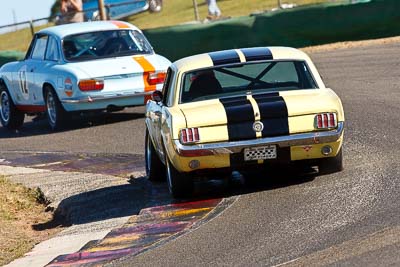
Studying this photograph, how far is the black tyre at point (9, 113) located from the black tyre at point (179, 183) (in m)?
9.35

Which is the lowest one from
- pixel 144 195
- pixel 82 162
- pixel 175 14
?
pixel 175 14

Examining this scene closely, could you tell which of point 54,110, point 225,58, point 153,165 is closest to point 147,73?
point 54,110

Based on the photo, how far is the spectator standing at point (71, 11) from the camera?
27.3 meters

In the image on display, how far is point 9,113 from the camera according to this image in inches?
753

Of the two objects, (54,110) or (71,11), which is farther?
(71,11)

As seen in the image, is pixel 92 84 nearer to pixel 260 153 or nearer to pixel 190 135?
pixel 190 135

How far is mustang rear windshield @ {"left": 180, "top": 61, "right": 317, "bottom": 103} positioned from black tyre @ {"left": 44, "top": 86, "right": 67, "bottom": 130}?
694 centimetres

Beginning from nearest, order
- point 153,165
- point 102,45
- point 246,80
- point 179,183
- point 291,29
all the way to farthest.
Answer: point 179,183, point 246,80, point 153,165, point 102,45, point 291,29

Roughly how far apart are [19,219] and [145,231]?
2.64 meters

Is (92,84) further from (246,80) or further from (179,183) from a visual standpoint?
(179,183)

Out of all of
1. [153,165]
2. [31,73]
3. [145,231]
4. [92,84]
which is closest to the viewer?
[145,231]

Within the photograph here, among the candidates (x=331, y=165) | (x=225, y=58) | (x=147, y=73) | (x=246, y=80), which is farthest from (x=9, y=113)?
(x=331, y=165)

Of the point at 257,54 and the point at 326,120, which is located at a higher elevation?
the point at 257,54

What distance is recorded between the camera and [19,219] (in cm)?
1129
